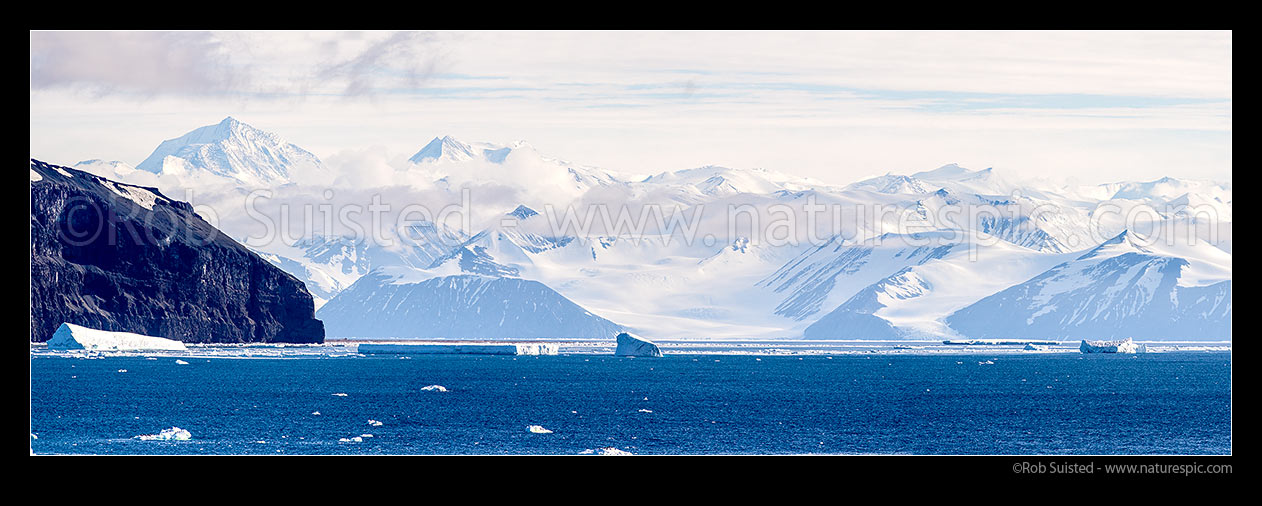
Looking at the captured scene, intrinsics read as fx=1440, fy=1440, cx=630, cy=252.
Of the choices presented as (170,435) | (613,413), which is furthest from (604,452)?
(613,413)

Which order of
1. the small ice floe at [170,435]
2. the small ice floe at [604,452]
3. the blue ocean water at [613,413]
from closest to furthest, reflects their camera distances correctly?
the small ice floe at [604,452] < the small ice floe at [170,435] < the blue ocean water at [613,413]

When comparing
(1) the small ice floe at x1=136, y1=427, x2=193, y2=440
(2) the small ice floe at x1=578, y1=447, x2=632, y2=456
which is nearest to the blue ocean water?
(1) the small ice floe at x1=136, y1=427, x2=193, y2=440

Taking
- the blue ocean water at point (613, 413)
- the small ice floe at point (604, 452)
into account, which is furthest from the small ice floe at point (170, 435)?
the small ice floe at point (604, 452)

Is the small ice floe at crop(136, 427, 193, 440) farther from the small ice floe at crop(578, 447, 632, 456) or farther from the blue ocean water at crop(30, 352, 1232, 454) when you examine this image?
the small ice floe at crop(578, 447, 632, 456)

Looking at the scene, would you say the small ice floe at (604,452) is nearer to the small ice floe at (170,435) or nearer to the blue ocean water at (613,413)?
the blue ocean water at (613,413)

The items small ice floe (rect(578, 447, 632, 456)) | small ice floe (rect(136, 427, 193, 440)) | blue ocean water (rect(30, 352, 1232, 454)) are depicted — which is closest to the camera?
small ice floe (rect(578, 447, 632, 456))

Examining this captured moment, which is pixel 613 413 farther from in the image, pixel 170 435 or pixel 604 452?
pixel 170 435

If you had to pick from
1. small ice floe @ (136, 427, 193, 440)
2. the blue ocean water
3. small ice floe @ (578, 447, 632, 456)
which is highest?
small ice floe @ (136, 427, 193, 440)
